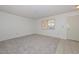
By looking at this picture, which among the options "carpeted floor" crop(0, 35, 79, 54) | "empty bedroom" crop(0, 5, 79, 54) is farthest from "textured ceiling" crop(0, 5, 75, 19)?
"carpeted floor" crop(0, 35, 79, 54)

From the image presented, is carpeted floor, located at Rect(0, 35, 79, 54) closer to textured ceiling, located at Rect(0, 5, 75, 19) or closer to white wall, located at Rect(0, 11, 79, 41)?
white wall, located at Rect(0, 11, 79, 41)

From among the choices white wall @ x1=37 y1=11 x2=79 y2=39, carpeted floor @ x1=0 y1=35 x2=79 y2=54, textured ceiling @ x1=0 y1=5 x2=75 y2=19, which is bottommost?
carpeted floor @ x1=0 y1=35 x2=79 y2=54

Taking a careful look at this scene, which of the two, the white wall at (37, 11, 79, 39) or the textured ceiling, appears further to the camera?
the white wall at (37, 11, 79, 39)

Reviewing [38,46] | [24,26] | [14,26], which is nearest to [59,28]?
[38,46]

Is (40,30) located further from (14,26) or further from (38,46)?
(14,26)

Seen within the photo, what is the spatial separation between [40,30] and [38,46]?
9.2 inches

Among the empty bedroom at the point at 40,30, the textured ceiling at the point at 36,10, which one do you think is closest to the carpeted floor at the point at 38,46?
the empty bedroom at the point at 40,30

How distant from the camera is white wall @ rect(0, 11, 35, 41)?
4.44 feet

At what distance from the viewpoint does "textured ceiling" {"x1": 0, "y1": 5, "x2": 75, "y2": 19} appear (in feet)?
4.30

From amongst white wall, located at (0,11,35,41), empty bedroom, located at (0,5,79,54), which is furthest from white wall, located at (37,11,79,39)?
white wall, located at (0,11,35,41)

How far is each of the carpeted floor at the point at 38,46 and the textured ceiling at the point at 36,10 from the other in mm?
312

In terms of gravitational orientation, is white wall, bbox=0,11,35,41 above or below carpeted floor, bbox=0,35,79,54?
above

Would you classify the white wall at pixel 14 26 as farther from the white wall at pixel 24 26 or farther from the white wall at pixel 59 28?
the white wall at pixel 59 28
